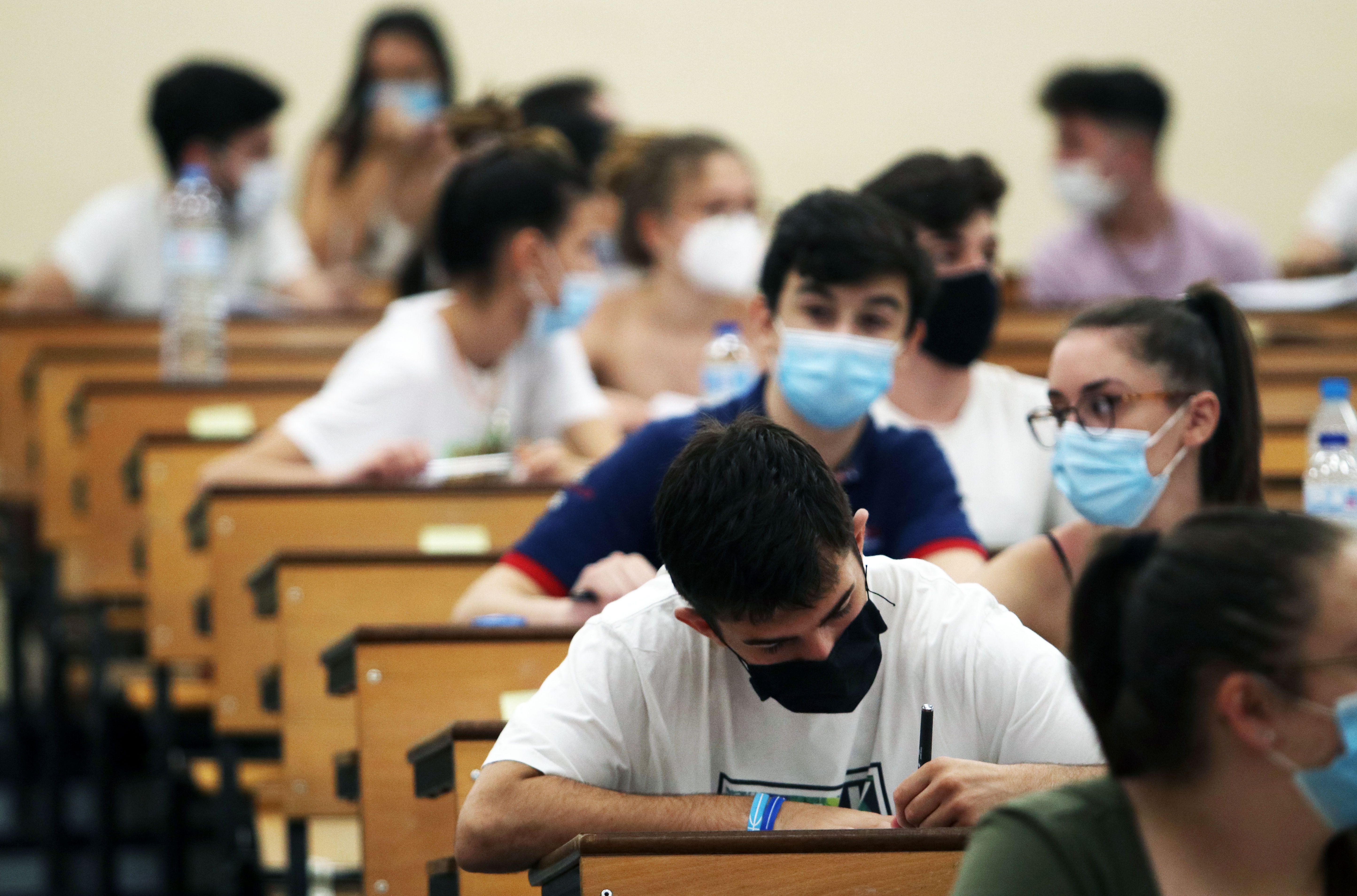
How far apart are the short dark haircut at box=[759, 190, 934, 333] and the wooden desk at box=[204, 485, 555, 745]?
68 cm

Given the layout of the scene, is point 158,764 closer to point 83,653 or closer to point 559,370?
point 83,653

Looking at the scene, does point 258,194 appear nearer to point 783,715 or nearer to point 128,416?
point 128,416

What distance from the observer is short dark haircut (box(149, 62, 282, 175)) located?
4680mm

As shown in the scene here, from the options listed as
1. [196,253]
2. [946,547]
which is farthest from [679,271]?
[946,547]

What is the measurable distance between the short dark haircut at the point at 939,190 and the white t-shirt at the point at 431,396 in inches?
33.7

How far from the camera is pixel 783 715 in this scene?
1.69m

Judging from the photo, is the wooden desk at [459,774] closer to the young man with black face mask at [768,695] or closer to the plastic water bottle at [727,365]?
the young man with black face mask at [768,695]

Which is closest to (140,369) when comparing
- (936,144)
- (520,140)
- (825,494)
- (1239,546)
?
(520,140)

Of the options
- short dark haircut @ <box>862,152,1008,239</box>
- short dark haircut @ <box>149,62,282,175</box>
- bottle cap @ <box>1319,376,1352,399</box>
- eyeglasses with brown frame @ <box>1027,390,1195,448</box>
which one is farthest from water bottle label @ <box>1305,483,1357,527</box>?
short dark haircut @ <box>149,62,282,175</box>

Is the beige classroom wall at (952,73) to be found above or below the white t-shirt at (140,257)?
Answer: above

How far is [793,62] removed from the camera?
22.4 ft

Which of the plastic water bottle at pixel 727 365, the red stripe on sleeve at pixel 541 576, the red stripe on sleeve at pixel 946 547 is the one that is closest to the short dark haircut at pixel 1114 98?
the plastic water bottle at pixel 727 365

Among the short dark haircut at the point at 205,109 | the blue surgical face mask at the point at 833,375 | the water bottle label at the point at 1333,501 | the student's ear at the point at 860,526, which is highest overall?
the short dark haircut at the point at 205,109

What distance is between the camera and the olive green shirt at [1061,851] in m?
1.23
